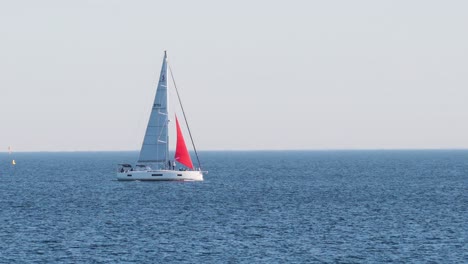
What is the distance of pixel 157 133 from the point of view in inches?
4528

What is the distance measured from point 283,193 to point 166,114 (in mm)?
17846

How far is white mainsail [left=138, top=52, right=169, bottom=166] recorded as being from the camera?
11481 cm

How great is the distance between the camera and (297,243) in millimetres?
62844

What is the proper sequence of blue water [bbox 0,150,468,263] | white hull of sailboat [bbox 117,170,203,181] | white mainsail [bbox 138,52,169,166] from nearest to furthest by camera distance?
blue water [bbox 0,150,468,263] < white hull of sailboat [bbox 117,170,203,181] < white mainsail [bbox 138,52,169,166]

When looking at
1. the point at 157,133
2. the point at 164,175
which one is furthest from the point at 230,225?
the point at 157,133

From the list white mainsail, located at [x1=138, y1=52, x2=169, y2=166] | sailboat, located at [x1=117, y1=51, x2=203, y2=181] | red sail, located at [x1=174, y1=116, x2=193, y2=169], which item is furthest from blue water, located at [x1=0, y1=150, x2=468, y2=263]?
white mainsail, located at [x1=138, y1=52, x2=169, y2=166]

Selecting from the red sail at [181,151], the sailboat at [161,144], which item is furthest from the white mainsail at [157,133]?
the red sail at [181,151]

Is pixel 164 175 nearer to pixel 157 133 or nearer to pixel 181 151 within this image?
pixel 181 151

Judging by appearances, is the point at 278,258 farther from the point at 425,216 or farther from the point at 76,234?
the point at 425,216

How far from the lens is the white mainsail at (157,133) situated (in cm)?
11481

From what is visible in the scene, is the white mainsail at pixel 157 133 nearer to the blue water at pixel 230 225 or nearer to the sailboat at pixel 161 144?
the sailboat at pixel 161 144

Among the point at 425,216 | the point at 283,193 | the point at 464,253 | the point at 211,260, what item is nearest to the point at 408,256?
the point at 464,253

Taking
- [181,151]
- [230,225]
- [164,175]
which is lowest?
[230,225]

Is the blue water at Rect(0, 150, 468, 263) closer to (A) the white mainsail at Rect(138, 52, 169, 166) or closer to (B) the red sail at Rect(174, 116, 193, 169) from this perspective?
(B) the red sail at Rect(174, 116, 193, 169)
